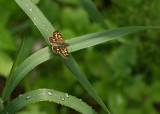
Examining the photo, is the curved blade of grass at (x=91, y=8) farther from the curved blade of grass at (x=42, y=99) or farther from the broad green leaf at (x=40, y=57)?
the curved blade of grass at (x=42, y=99)

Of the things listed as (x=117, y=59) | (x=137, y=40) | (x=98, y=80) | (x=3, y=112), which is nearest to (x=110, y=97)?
(x=98, y=80)

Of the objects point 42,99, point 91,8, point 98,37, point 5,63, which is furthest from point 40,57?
point 5,63

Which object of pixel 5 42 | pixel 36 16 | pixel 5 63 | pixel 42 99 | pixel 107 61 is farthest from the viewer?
pixel 107 61

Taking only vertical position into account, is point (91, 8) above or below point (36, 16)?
above

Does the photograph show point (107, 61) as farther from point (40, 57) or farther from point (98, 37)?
point (40, 57)

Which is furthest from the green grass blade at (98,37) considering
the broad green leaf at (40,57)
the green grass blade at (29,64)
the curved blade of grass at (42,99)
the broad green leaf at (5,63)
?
the broad green leaf at (5,63)

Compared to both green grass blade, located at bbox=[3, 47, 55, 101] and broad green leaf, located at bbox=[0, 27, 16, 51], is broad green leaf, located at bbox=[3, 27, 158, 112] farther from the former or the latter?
broad green leaf, located at bbox=[0, 27, 16, 51]
